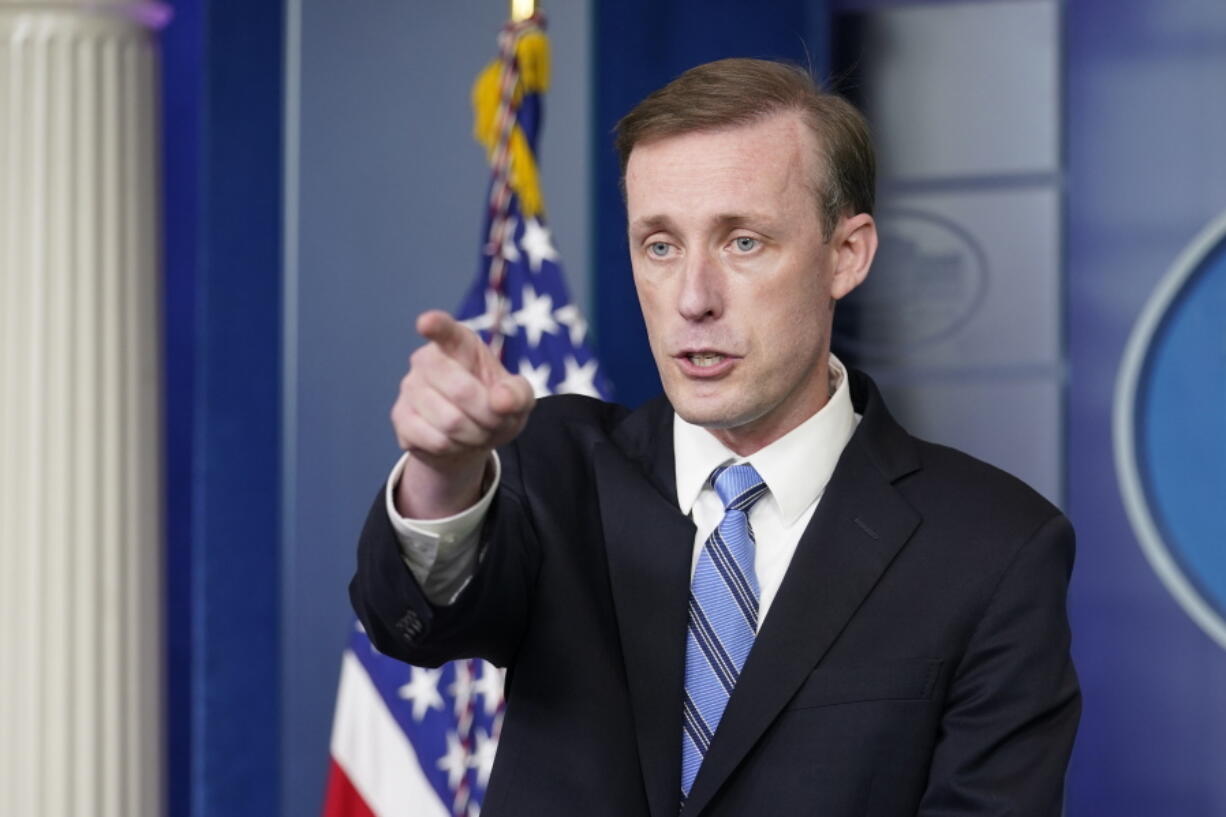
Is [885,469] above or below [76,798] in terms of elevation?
above

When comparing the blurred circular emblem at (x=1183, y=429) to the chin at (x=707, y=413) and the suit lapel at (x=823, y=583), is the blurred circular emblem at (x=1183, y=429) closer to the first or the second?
the suit lapel at (x=823, y=583)

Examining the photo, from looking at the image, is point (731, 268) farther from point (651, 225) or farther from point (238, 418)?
point (238, 418)

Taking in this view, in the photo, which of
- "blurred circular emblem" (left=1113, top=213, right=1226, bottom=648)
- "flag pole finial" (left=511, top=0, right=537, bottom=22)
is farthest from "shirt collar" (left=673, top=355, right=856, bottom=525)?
"blurred circular emblem" (left=1113, top=213, right=1226, bottom=648)

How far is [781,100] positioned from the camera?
5.29 feet

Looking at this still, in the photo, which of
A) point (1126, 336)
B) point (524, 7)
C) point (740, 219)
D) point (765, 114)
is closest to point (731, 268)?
point (740, 219)

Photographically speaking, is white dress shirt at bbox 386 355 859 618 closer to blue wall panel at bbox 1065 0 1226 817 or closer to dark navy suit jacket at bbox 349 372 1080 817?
dark navy suit jacket at bbox 349 372 1080 817

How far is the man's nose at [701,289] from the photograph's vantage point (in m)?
1.50

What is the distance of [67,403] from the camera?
125 inches

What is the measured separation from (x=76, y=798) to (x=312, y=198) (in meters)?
1.20

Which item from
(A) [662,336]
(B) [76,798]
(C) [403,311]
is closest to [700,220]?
(A) [662,336]

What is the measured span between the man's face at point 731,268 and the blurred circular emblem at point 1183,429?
181cm

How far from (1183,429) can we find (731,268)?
1.94m

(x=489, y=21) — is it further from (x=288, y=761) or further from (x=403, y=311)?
(x=288, y=761)

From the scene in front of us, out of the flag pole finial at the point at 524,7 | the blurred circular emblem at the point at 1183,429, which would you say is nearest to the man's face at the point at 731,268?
the flag pole finial at the point at 524,7
